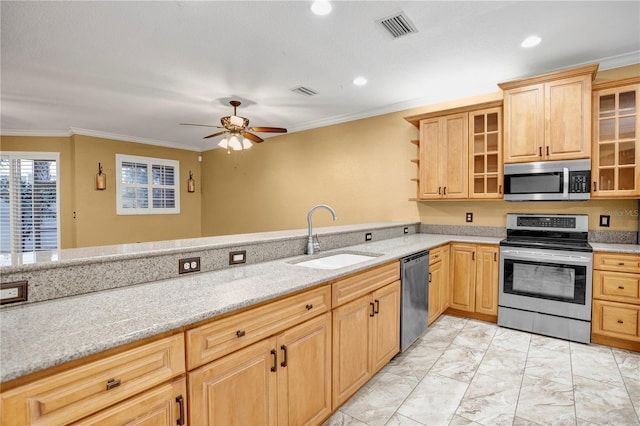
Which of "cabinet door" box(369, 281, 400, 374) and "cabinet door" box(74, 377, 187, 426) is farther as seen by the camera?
"cabinet door" box(369, 281, 400, 374)

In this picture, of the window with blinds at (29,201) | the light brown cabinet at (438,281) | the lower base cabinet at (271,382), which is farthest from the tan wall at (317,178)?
the lower base cabinet at (271,382)

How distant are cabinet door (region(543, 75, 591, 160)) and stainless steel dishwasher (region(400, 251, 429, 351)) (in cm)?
172

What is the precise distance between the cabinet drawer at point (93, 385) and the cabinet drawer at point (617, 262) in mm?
3453

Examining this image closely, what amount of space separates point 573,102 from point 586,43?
0.50m

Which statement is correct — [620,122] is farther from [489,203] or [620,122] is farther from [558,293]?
[558,293]

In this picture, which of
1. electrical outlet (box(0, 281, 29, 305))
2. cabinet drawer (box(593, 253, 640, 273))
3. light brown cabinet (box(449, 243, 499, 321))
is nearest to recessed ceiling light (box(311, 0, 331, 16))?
electrical outlet (box(0, 281, 29, 305))

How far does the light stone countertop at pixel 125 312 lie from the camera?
880 millimetres

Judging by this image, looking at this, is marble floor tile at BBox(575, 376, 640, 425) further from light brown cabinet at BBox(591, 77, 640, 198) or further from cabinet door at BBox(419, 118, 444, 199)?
cabinet door at BBox(419, 118, 444, 199)

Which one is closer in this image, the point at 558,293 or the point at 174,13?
the point at 174,13

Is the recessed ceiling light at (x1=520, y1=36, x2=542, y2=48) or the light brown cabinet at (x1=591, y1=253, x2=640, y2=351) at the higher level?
the recessed ceiling light at (x1=520, y1=36, x2=542, y2=48)

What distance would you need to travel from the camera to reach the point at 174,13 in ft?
7.62

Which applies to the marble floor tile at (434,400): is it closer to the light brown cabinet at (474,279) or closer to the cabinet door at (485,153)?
the light brown cabinet at (474,279)

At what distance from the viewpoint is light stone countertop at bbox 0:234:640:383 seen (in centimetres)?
88

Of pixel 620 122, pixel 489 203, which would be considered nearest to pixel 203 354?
pixel 489 203
